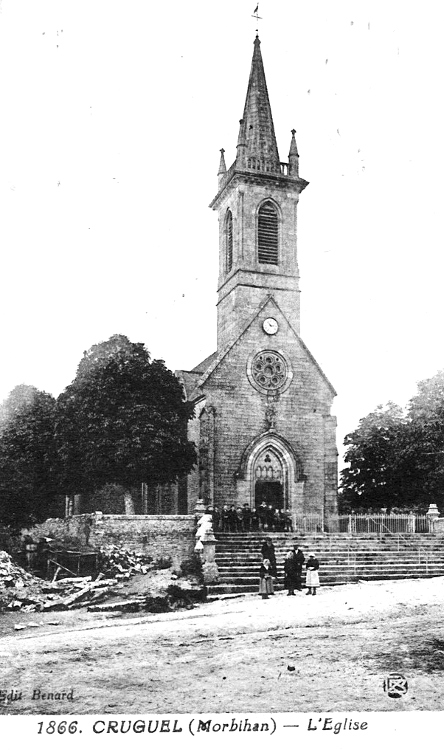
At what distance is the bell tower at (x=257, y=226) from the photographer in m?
38.6

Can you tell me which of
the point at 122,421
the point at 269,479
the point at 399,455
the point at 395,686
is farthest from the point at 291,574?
the point at 399,455

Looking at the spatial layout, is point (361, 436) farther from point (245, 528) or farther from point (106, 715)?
point (106, 715)

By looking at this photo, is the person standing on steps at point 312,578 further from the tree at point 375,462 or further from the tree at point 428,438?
the tree at point 375,462

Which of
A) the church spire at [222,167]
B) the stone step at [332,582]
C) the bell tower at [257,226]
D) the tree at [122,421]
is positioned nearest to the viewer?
the stone step at [332,582]

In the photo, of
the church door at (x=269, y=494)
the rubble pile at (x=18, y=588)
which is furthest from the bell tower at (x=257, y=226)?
the rubble pile at (x=18, y=588)

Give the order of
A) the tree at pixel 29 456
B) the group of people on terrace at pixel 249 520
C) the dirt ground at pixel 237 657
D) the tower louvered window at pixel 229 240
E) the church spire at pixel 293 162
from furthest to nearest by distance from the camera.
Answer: the tower louvered window at pixel 229 240 < the church spire at pixel 293 162 < the tree at pixel 29 456 < the group of people on terrace at pixel 249 520 < the dirt ground at pixel 237 657

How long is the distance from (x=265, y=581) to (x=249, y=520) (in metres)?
8.69

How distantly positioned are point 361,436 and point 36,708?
3808cm

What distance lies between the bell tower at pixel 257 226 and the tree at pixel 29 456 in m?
10.3

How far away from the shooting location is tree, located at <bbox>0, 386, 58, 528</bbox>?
35.9 meters

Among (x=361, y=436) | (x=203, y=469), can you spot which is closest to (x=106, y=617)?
(x=203, y=469)

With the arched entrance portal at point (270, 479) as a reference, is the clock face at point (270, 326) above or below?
above

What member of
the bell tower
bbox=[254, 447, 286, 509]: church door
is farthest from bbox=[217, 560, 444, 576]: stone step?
the bell tower

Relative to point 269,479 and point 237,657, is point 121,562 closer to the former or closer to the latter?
point 269,479
